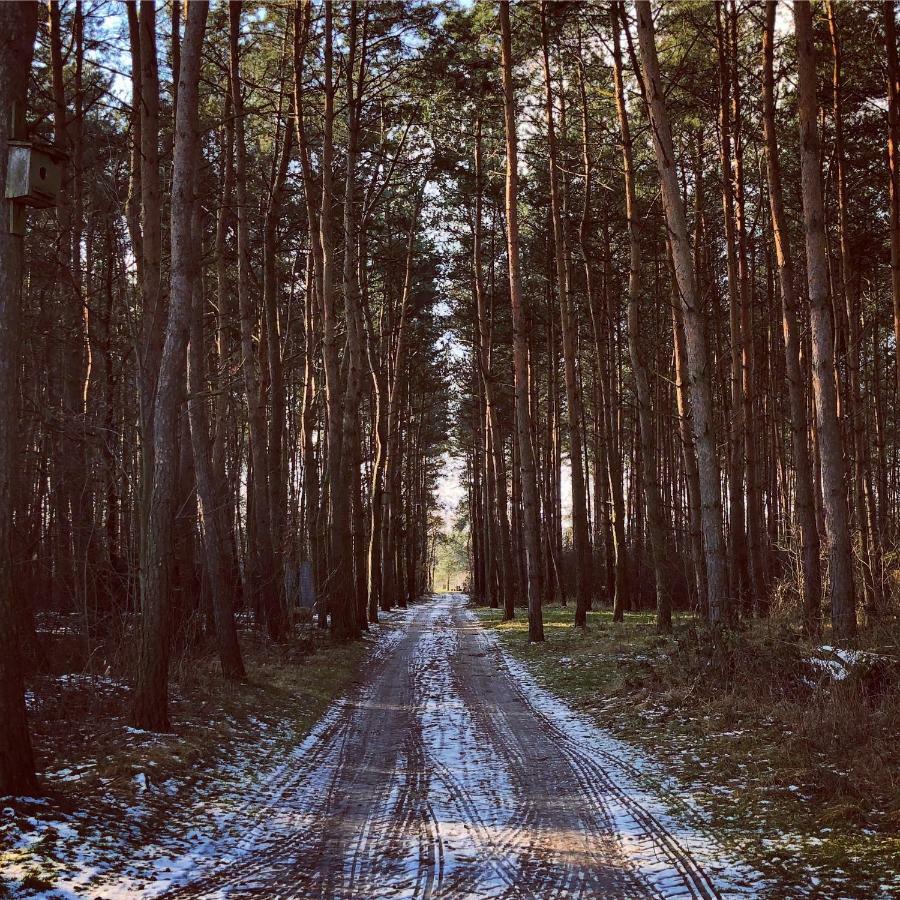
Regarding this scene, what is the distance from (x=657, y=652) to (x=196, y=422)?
8.13 metres

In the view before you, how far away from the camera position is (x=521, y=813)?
225 inches

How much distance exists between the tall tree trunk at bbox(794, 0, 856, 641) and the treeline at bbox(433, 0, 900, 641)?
0.09ft

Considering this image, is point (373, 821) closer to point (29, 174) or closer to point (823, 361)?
point (29, 174)

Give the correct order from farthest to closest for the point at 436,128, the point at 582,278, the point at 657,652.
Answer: the point at 582,278 → the point at 436,128 → the point at 657,652

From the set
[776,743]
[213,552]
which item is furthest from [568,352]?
[776,743]

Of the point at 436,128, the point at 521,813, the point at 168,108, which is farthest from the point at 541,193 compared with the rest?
the point at 521,813

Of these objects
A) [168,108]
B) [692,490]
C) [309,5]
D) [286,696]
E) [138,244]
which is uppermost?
[309,5]

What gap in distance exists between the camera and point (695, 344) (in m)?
11.7

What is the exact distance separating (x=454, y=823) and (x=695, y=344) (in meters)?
8.30

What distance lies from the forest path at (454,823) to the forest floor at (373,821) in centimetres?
2

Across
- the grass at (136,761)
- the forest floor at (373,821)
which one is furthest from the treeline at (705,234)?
the grass at (136,761)

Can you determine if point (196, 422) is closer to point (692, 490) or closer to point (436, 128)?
point (692, 490)

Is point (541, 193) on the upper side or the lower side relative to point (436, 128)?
lower

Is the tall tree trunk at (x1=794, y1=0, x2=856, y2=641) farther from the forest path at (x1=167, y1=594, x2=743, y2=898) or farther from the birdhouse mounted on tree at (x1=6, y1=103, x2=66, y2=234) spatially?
the birdhouse mounted on tree at (x1=6, y1=103, x2=66, y2=234)
